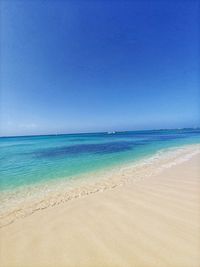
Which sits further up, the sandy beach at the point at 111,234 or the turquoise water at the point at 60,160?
the sandy beach at the point at 111,234

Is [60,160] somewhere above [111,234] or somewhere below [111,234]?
below

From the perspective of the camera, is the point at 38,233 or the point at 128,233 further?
Answer: the point at 38,233

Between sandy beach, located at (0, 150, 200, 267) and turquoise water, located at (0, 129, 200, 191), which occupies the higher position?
sandy beach, located at (0, 150, 200, 267)

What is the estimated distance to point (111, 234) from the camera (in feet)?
10.8

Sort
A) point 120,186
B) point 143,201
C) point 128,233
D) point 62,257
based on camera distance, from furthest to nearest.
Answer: point 120,186 < point 143,201 < point 128,233 < point 62,257

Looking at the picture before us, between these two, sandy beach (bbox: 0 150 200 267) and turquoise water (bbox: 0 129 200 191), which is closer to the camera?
sandy beach (bbox: 0 150 200 267)

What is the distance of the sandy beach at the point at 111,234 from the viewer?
268 cm

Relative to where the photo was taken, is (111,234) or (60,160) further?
(60,160)

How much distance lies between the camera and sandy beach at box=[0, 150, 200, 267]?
8.80 feet

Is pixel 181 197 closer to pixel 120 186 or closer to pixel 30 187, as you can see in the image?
pixel 120 186

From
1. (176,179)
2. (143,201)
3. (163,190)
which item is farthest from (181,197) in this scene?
(176,179)

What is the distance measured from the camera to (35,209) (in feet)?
16.2

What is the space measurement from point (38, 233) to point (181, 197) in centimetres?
421

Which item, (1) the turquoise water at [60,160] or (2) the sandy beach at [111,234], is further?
(1) the turquoise water at [60,160]
